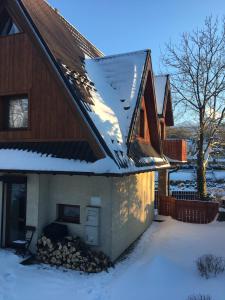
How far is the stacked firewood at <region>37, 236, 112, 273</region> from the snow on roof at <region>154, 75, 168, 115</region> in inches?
441

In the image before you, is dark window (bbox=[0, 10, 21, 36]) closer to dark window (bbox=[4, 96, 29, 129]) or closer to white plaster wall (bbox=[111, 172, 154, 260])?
dark window (bbox=[4, 96, 29, 129])

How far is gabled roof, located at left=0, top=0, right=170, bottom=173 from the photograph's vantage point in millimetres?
9703

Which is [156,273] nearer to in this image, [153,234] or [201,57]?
[153,234]

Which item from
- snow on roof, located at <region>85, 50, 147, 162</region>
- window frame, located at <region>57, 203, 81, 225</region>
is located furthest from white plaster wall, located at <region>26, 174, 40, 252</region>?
snow on roof, located at <region>85, 50, 147, 162</region>

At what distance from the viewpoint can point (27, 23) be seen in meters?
10.4

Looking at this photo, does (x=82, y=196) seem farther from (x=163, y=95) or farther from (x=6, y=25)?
(x=163, y=95)

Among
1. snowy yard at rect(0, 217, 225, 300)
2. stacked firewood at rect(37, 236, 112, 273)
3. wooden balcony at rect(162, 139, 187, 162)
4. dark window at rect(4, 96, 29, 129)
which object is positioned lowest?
snowy yard at rect(0, 217, 225, 300)

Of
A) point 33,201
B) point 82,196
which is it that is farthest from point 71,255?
point 33,201

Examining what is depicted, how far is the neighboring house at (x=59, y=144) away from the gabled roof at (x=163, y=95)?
6.86 meters

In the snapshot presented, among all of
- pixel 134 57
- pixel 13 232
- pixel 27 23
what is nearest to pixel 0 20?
pixel 27 23

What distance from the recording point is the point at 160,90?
20062mm

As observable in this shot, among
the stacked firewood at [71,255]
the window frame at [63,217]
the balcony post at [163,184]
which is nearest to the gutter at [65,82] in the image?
the window frame at [63,217]

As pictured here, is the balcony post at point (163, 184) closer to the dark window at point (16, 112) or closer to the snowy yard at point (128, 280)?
the snowy yard at point (128, 280)

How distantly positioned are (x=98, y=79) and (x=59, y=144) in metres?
4.05
